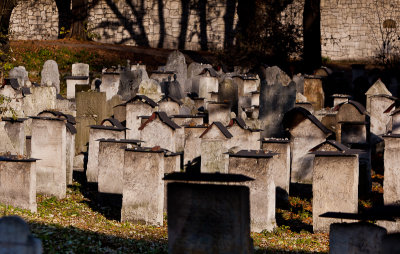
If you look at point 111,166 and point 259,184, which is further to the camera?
point 111,166

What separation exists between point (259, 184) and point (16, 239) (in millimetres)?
6285

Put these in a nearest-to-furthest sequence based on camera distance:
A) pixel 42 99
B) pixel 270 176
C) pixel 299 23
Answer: pixel 270 176
pixel 42 99
pixel 299 23

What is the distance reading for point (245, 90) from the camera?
19812 mm

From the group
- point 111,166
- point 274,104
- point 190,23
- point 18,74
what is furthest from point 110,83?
point 190,23

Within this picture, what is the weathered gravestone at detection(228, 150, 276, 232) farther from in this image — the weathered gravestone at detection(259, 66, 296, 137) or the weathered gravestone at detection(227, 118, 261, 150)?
the weathered gravestone at detection(259, 66, 296, 137)

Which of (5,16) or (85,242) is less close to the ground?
(5,16)

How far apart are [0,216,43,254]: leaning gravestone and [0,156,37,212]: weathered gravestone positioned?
5.60 meters

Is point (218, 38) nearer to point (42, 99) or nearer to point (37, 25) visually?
point (37, 25)

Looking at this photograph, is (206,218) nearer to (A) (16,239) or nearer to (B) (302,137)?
(A) (16,239)

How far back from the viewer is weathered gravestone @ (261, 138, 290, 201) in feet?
42.4

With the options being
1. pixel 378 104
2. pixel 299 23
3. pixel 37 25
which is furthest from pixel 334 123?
pixel 37 25

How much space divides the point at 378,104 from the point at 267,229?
6.78 meters

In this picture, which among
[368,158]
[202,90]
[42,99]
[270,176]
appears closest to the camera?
[270,176]

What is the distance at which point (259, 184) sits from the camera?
11133mm
